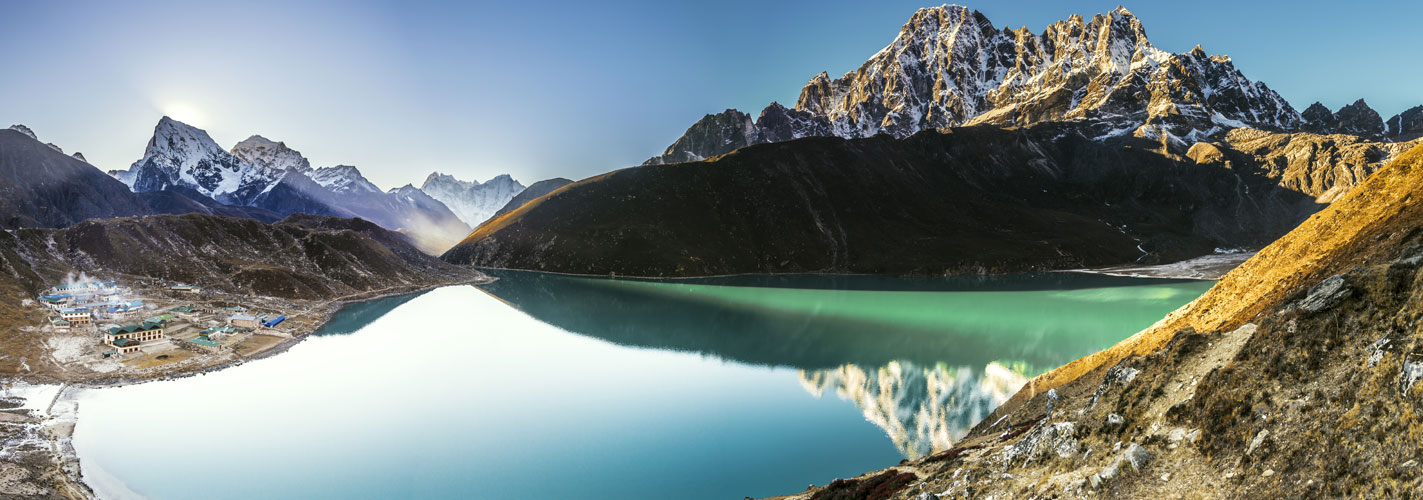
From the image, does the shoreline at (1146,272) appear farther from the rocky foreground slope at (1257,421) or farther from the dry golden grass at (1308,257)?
the rocky foreground slope at (1257,421)

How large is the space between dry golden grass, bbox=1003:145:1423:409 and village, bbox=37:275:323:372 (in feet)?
299

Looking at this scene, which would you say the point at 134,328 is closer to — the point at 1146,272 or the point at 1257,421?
the point at 1257,421

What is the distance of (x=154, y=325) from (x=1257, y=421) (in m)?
104

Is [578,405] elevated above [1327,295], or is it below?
below

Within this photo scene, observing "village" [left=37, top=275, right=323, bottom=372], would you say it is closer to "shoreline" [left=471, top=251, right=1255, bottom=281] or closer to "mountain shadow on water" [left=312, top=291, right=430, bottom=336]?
"mountain shadow on water" [left=312, top=291, right=430, bottom=336]

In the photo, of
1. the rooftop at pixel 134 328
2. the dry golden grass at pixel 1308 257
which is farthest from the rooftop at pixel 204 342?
the dry golden grass at pixel 1308 257

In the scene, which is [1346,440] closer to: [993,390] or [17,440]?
[993,390]

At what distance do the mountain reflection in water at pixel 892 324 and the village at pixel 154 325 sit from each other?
145 feet

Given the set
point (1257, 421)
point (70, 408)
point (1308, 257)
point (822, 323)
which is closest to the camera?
point (1257, 421)

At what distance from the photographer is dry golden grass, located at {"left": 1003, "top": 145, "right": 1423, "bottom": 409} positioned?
1315 inches

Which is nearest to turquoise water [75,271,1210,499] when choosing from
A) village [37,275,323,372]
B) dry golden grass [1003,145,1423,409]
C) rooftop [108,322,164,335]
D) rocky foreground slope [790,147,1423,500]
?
village [37,275,323,372]

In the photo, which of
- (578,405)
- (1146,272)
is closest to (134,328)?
(578,405)

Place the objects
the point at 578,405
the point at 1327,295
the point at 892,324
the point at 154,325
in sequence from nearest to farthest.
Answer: the point at 1327,295, the point at 578,405, the point at 154,325, the point at 892,324

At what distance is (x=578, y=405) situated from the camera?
54594 millimetres
